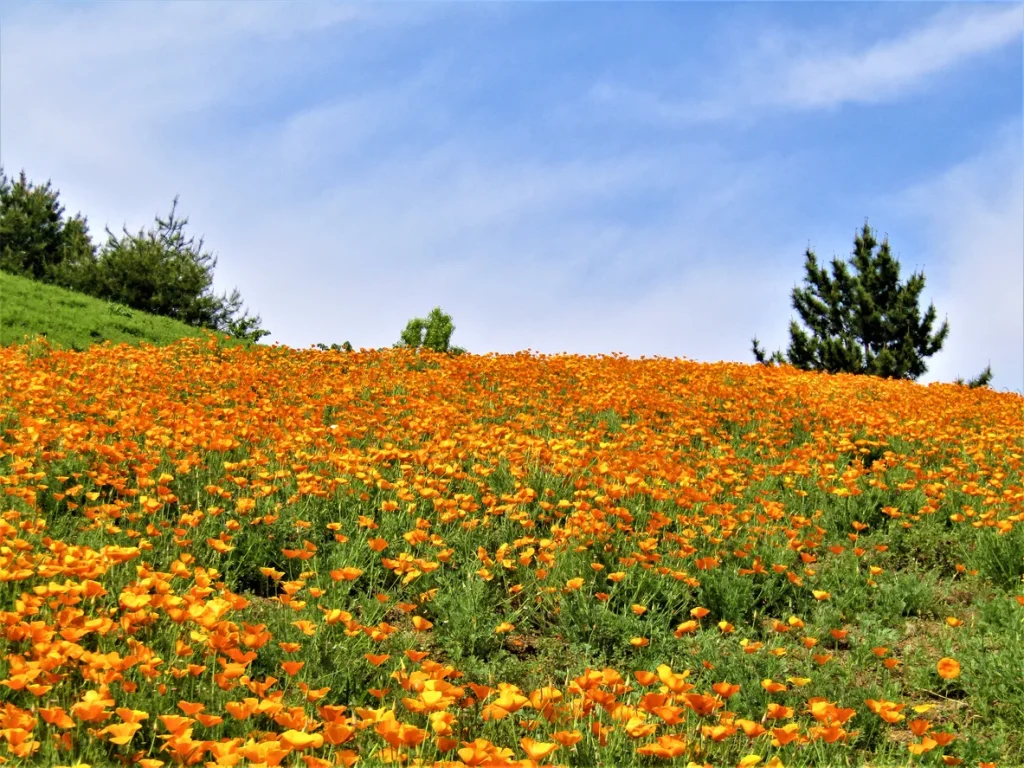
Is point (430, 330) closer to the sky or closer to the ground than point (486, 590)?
closer to the sky

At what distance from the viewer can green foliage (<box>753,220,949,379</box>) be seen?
3275cm

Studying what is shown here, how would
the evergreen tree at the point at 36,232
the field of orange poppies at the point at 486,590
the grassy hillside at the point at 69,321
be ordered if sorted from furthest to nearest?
the evergreen tree at the point at 36,232
the grassy hillside at the point at 69,321
the field of orange poppies at the point at 486,590

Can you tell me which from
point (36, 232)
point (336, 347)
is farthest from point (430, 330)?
point (36, 232)

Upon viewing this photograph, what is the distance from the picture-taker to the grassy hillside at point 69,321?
15.4 meters

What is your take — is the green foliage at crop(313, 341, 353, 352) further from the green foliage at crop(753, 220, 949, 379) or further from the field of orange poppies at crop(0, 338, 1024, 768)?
the green foliage at crop(753, 220, 949, 379)

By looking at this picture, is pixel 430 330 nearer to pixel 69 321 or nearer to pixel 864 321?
pixel 69 321

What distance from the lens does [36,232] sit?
49.6m

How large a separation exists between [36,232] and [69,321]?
3882cm

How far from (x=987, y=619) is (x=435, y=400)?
21.3ft

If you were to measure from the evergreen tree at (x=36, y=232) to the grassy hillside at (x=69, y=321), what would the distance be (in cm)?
3046

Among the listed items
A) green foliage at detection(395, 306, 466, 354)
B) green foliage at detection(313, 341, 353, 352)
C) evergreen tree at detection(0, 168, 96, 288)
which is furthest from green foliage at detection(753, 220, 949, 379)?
evergreen tree at detection(0, 168, 96, 288)

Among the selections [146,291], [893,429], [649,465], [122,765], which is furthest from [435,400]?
[146,291]

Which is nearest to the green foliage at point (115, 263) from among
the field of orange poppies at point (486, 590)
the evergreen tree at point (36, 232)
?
the evergreen tree at point (36, 232)

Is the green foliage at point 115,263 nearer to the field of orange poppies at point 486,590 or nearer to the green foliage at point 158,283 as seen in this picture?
the green foliage at point 158,283
